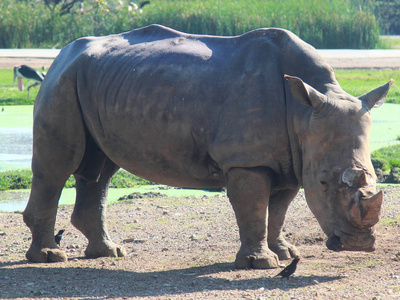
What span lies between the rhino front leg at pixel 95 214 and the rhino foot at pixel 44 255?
1.01 ft

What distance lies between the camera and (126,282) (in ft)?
17.5

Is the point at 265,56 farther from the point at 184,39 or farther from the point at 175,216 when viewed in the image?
the point at 175,216

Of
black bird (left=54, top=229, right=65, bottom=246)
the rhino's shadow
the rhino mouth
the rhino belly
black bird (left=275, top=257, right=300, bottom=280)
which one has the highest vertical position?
the rhino belly

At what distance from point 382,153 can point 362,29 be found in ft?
57.0

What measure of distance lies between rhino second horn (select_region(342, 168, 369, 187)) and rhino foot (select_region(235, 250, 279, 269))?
2.99 feet

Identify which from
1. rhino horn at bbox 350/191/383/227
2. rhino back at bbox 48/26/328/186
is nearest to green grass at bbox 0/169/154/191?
rhino back at bbox 48/26/328/186

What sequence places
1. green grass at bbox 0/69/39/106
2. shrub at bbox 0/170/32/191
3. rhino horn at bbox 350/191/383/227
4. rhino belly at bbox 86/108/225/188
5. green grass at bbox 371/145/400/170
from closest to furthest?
rhino horn at bbox 350/191/383/227
rhino belly at bbox 86/108/225/188
shrub at bbox 0/170/32/191
green grass at bbox 371/145/400/170
green grass at bbox 0/69/39/106

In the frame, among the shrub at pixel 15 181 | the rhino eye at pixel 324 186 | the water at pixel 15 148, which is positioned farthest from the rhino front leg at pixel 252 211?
Result: the water at pixel 15 148

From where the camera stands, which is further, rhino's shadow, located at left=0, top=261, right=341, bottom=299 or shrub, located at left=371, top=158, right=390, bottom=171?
shrub, located at left=371, top=158, right=390, bottom=171

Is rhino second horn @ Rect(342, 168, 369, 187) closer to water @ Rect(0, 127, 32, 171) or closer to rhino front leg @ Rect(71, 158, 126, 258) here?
rhino front leg @ Rect(71, 158, 126, 258)

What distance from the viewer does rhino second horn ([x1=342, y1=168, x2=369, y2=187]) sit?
494 cm

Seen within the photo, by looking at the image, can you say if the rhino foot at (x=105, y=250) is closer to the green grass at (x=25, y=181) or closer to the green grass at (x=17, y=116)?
the green grass at (x=25, y=181)

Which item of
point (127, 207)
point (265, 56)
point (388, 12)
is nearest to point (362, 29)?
point (388, 12)

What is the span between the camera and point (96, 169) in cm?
644
